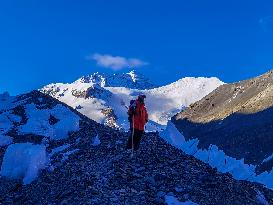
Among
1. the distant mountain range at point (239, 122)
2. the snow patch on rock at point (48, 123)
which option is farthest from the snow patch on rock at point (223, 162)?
the snow patch on rock at point (48, 123)

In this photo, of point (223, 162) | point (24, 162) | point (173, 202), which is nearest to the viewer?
point (173, 202)

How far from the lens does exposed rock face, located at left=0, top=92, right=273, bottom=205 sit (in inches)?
685

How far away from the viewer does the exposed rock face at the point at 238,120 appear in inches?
2916

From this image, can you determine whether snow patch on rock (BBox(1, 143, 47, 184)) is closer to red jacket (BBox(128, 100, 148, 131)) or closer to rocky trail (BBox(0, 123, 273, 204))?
rocky trail (BBox(0, 123, 273, 204))

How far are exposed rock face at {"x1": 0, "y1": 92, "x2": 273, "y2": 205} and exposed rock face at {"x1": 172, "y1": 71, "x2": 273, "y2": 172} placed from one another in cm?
4209

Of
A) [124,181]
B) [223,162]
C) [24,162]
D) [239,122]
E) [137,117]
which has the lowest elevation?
[124,181]

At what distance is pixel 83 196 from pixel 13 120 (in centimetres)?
1718

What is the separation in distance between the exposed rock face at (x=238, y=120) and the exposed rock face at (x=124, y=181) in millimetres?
42089

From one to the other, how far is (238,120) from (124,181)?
76.4m

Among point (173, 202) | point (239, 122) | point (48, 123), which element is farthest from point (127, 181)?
point (239, 122)

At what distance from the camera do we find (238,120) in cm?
9250

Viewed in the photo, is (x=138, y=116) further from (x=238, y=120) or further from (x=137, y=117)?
(x=238, y=120)

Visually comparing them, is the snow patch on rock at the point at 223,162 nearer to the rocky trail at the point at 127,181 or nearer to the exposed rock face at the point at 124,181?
the exposed rock face at the point at 124,181

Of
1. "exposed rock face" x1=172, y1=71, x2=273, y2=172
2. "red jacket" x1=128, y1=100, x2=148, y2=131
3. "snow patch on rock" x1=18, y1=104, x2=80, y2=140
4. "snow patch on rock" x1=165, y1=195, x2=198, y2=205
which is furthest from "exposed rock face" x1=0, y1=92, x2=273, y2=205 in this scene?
"exposed rock face" x1=172, y1=71, x2=273, y2=172
